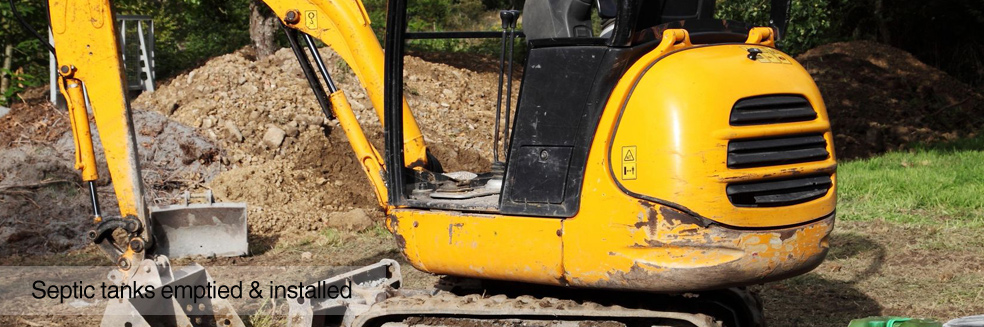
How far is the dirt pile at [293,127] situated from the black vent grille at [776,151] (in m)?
5.59

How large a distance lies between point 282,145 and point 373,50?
5.55m

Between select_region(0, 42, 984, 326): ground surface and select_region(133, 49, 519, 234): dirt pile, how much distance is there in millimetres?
22

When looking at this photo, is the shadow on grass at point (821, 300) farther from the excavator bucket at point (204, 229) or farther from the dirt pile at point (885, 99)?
the dirt pile at point (885, 99)

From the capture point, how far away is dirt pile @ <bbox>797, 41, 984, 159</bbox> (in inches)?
528

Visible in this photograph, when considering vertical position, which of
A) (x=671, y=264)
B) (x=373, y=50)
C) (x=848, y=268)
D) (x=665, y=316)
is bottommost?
(x=848, y=268)

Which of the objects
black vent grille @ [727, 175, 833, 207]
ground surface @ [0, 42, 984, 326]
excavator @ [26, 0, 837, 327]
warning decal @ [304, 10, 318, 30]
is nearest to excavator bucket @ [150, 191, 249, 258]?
ground surface @ [0, 42, 984, 326]

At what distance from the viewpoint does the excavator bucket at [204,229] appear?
7.27 meters

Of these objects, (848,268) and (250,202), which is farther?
(250,202)

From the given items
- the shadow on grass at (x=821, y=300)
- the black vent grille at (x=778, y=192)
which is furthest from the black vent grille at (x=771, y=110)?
the shadow on grass at (x=821, y=300)

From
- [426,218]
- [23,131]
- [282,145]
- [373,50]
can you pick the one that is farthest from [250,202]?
[426,218]

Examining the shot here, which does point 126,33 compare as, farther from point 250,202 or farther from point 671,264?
point 671,264

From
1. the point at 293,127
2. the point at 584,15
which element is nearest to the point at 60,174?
the point at 293,127

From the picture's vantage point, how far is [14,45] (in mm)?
12352

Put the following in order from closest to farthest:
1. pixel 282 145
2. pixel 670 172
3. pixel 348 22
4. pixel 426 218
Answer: pixel 670 172, pixel 426 218, pixel 348 22, pixel 282 145
